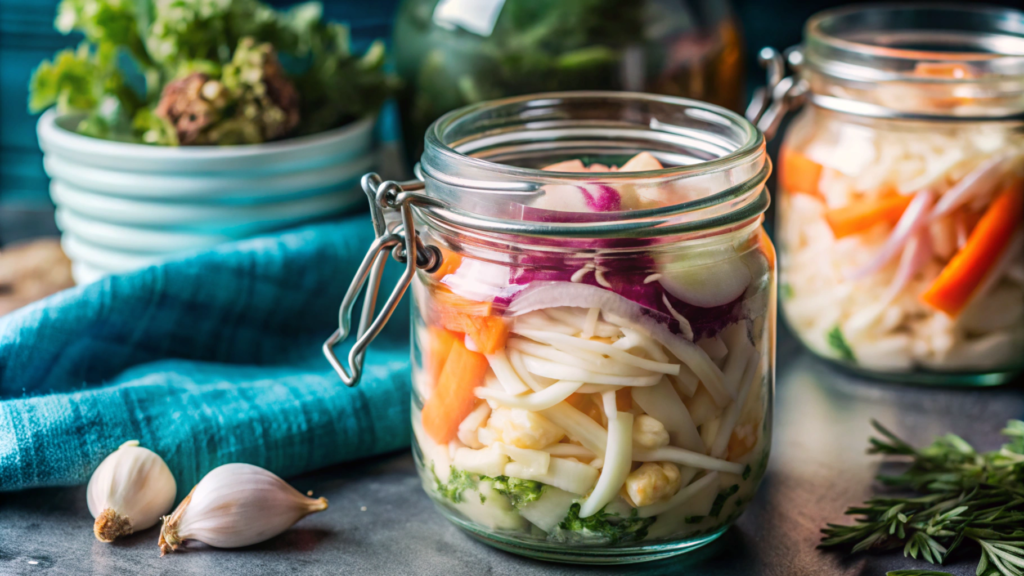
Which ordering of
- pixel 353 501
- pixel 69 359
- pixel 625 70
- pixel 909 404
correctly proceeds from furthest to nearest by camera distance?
pixel 625 70
pixel 909 404
pixel 69 359
pixel 353 501

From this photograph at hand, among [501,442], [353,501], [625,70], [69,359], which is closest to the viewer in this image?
[501,442]

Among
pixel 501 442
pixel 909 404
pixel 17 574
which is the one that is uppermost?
pixel 501 442

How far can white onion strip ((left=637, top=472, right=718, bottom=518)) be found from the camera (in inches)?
30.1

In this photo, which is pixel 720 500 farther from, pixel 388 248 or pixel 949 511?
pixel 388 248

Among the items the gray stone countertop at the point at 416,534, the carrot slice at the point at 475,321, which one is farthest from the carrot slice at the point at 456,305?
the gray stone countertop at the point at 416,534

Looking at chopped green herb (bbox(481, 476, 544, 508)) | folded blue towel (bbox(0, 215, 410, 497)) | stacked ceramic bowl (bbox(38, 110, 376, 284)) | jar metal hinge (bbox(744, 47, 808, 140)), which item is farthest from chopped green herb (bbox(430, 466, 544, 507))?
jar metal hinge (bbox(744, 47, 808, 140))

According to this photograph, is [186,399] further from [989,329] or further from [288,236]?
[989,329]

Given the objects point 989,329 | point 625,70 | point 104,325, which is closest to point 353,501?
point 104,325

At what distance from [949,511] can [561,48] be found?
73cm

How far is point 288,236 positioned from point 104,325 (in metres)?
0.24

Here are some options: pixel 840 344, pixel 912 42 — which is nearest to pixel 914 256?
pixel 840 344

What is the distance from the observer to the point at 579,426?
754 millimetres

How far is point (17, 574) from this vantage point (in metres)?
0.80

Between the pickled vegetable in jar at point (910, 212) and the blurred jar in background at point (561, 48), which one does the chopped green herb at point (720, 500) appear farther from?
the blurred jar in background at point (561, 48)
